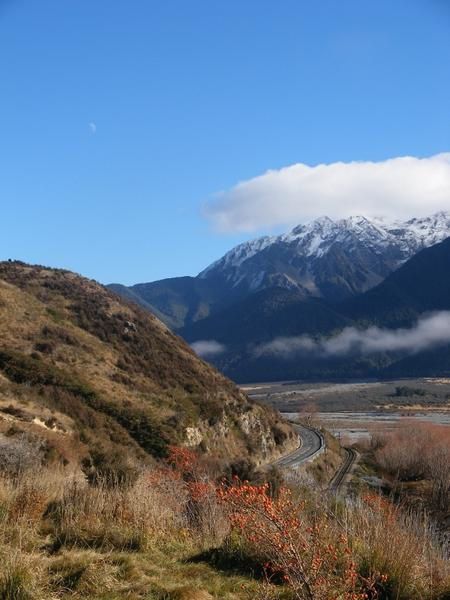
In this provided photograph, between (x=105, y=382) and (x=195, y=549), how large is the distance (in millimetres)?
47778

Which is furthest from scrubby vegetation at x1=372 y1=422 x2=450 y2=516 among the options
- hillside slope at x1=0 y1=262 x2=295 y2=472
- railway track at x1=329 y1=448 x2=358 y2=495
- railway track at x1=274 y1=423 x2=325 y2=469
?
hillside slope at x1=0 y1=262 x2=295 y2=472

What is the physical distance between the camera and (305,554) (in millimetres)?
7184

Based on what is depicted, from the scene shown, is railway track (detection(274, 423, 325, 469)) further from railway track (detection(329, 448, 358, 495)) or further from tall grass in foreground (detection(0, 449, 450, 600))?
tall grass in foreground (detection(0, 449, 450, 600))

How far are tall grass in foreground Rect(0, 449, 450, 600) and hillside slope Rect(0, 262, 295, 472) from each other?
52.1 feet

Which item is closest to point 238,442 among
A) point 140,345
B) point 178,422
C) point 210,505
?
point 178,422

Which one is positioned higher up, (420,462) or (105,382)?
(105,382)

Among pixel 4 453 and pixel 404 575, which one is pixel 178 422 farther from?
pixel 404 575

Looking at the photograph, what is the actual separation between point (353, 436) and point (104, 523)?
11794cm

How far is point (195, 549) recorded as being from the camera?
909 cm

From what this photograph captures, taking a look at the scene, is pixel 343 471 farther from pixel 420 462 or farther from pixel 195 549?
pixel 195 549

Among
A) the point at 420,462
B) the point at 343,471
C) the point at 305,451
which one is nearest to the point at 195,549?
the point at 343,471

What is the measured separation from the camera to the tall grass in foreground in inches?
261

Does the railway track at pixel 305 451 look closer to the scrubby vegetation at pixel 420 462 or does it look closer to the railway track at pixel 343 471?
the railway track at pixel 343 471

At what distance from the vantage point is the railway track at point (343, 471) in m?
58.1
